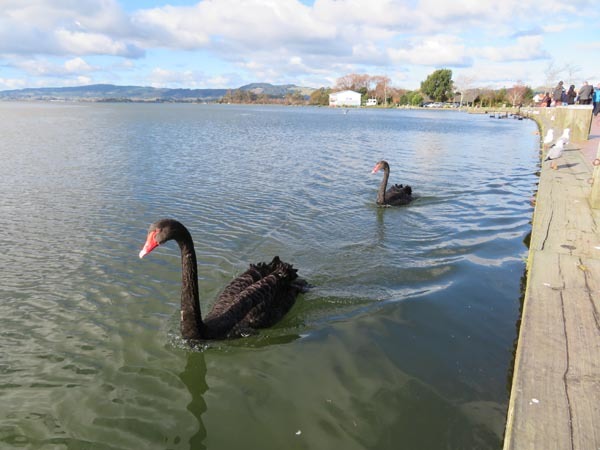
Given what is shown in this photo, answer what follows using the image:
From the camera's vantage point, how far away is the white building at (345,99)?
14488 centimetres

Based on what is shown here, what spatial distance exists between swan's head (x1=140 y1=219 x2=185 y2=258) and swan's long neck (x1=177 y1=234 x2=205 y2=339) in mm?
157

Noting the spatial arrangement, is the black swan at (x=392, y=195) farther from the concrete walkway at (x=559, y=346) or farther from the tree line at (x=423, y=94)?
the tree line at (x=423, y=94)

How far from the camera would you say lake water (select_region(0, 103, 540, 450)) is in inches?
136

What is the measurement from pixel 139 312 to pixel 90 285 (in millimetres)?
1139

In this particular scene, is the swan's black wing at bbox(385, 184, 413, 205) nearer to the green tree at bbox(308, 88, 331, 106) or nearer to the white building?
the white building

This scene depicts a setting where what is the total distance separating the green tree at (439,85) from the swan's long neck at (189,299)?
122 m

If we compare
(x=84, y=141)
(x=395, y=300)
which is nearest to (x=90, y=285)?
(x=395, y=300)

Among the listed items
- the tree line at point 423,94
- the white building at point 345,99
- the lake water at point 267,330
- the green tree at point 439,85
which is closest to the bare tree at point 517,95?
the tree line at point 423,94

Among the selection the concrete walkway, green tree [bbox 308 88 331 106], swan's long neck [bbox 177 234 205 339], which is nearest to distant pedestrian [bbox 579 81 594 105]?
the concrete walkway

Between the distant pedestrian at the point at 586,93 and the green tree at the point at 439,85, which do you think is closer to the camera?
the distant pedestrian at the point at 586,93

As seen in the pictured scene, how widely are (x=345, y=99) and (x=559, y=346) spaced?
15095 centimetres

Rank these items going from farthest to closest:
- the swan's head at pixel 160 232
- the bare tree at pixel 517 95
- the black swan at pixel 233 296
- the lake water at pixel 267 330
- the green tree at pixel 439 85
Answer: the green tree at pixel 439 85, the bare tree at pixel 517 95, the black swan at pixel 233 296, the swan's head at pixel 160 232, the lake water at pixel 267 330

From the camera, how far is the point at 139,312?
5266 mm

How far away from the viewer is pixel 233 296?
518cm
